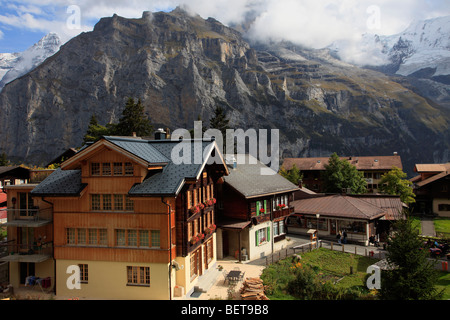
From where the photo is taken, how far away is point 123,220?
776 inches

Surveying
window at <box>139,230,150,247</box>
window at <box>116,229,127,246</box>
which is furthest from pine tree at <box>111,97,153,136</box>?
window at <box>139,230,150,247</box>

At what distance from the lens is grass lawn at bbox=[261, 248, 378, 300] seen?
21605mm

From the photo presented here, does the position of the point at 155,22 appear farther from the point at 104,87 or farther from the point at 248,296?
the point at 248,296

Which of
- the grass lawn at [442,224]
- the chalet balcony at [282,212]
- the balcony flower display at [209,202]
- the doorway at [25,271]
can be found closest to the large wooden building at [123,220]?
the doorway at [25,271]

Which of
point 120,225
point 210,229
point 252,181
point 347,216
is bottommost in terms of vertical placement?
point 347,216

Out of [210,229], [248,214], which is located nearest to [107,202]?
[210,229]

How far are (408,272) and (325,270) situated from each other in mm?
8985

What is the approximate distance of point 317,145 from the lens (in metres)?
176

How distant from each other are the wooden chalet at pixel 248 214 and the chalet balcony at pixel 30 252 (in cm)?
1343

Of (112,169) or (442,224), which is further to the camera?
(442,224)

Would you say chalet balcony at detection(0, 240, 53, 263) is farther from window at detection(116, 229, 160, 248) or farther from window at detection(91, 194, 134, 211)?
window at detection(116, 229, 160, 248)

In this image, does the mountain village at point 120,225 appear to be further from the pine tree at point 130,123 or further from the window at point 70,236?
the pine tree at point 130,123

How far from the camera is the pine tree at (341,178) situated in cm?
5750

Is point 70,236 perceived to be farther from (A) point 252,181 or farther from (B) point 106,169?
(A) point 252,181
